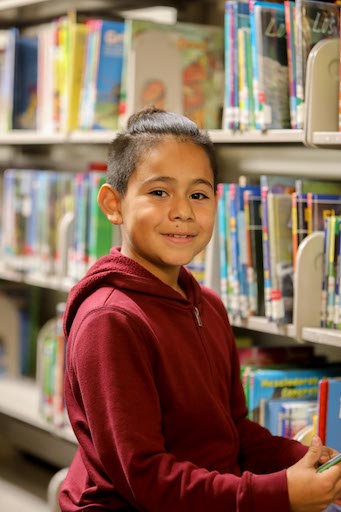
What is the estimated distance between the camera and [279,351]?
2.30m

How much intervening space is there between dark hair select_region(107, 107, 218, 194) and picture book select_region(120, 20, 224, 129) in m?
0.88

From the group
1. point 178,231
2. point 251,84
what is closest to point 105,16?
point 251,84

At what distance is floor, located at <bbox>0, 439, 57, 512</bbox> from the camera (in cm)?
Result: 301

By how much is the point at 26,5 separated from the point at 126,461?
2.09m

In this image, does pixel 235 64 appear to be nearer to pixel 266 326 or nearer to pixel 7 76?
pixel 266 326

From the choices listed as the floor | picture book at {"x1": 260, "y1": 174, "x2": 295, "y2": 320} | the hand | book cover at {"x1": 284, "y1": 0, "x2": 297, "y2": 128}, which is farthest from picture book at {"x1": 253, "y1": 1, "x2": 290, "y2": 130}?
the floor

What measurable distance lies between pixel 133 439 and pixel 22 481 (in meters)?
1.97

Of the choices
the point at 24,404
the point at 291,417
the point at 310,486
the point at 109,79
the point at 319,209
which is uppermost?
the point at 109,79

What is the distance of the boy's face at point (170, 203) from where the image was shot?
1.58 m

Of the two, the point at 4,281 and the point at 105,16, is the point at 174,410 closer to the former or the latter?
the point at 105,16

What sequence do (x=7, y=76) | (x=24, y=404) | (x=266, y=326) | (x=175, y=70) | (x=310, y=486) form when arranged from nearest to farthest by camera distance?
1. (x=310, y=486)
2. (x=266, y=326)
3. (x=175, y=70)
4. (x=24, y=404)
5. (x=7, y=76)

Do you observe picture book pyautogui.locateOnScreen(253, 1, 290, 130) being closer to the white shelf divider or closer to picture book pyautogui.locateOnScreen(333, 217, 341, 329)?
picture book pyautogui.locateOnScreen(333, 217, 341, 329)

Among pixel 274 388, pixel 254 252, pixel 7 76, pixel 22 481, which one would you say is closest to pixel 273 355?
pixel 274 388

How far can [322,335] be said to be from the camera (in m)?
1.98
